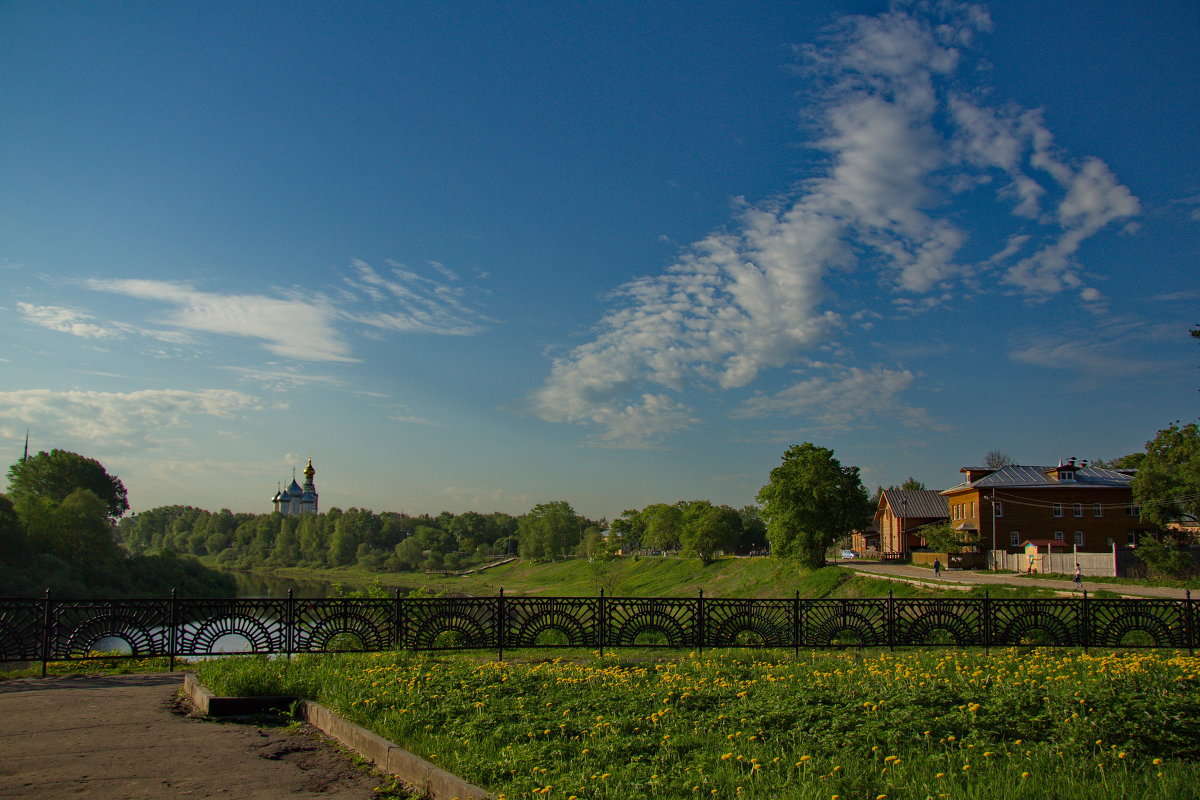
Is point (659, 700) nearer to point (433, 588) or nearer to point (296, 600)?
point (296, 600)

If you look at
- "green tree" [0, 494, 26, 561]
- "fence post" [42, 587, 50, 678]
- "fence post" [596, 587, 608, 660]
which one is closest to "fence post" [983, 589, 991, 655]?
"fence post" [596, 587, 608, 660]

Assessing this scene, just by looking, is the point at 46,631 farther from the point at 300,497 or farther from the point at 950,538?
the point at 300,497

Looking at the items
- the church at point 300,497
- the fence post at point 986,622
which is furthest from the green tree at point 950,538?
the church at point 300,497

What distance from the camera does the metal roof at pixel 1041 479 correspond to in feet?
180

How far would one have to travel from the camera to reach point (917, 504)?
75188 millimetres

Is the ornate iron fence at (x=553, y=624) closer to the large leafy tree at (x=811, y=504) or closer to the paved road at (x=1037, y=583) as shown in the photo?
the paved road at (x=1037, y=583)

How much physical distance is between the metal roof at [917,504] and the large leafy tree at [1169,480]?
73.4 ft

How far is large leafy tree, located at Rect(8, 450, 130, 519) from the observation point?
232ft

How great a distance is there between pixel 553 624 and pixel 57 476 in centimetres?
7777

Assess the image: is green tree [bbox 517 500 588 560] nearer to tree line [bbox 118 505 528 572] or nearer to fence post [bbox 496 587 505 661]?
tree line [bbox 118 505 528 572]

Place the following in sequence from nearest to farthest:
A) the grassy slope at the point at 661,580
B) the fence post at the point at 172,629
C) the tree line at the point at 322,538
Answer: the fence post at the point at 172,629 < the grassy slope at the point at 661,580 < the tree line at the point at 322,538

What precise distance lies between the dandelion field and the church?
174420 mm

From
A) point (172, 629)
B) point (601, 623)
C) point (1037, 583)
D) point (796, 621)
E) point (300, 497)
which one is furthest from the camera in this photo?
point (300, 497)

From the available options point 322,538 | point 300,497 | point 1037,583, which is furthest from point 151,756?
point 300,497
